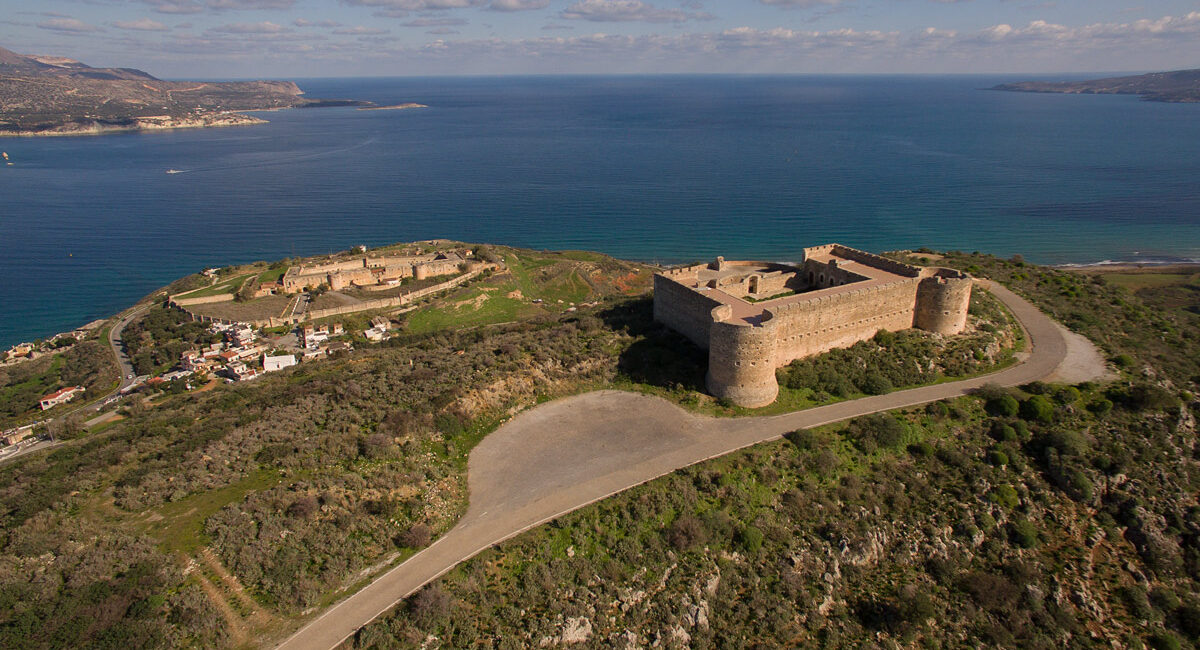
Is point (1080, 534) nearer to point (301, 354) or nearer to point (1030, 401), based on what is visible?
point (1030, 401)

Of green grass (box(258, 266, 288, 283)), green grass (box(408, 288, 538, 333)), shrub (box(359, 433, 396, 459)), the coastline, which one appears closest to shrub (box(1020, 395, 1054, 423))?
shrub (box(359, 433, 396, 459))


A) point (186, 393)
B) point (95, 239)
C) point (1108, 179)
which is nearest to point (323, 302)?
point (186, 393)

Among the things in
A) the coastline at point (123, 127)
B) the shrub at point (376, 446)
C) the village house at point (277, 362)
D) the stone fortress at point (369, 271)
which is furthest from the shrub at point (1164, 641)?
the coastline at point (123, 127)

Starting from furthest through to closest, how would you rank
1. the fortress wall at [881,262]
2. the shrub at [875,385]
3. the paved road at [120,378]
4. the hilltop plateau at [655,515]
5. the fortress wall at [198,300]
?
1. the fortress wall at [198,300]
2. the fortress wall at [881,262]
3. the paved road at [120,378]
4. the shrub at [875,385]
5. the hilltop plateau at [655,515]

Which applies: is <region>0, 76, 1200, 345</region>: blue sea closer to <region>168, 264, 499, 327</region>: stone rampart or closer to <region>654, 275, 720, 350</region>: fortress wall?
<region>168, 264, 499, 327</region>: stone rampart

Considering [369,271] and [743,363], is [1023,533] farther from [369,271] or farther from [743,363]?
[369,271]

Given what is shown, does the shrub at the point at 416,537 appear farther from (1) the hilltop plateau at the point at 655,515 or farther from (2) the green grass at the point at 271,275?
(2) the green grass at the point at 271,275
